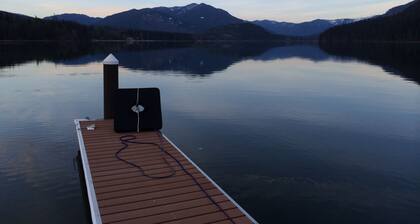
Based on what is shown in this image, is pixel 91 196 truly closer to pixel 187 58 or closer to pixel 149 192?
pixel 149 192

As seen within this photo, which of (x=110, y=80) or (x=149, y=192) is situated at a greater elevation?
(x=110, y=80)

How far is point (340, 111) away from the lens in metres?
22.8

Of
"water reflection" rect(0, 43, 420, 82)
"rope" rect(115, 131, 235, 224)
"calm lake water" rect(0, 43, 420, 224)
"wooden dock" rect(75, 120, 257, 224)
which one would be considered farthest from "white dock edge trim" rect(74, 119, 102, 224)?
"water reflection" rect(0, 43, 420, 82)

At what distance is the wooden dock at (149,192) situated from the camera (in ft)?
22.8

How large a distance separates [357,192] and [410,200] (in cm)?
132

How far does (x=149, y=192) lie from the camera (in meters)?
8.01

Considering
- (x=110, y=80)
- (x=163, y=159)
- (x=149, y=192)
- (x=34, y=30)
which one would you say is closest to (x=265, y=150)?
(x=163, y=159)

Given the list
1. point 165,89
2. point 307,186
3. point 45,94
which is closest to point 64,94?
point 45,94

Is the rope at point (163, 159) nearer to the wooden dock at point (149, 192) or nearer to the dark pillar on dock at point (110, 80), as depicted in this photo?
the wooden dock at point (149, 192)

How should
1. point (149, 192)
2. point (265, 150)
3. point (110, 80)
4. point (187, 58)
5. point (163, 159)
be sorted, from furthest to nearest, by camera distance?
point (187, 58) → point (265, 150) → point (110, 80) → point (163, 159) → point (149, 192)

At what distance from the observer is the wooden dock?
22.8ft

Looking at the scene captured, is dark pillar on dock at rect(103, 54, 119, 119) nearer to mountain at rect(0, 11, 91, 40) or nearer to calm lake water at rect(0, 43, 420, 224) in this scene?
calm lake water at rect(0, 43, 420, 224)

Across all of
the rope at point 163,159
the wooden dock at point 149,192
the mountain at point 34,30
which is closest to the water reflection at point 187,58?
the rope at point 163,159

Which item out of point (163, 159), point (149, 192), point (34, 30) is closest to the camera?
point (149, 192)
